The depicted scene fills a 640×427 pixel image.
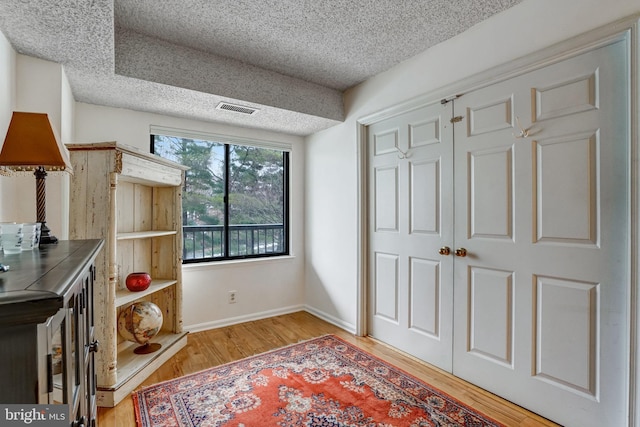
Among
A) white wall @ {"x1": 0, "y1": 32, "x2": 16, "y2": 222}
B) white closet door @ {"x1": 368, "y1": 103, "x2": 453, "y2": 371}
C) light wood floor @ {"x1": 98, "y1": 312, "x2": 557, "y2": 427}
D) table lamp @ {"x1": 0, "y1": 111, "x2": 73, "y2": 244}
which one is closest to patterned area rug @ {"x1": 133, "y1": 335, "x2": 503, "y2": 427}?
light wood floor @ {"x1": 98, "y1": 312, "x2": 557, "y2": 427}

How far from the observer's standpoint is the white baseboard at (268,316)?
10.7ft

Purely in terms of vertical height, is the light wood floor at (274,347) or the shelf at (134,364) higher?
the shelf at (134,364)

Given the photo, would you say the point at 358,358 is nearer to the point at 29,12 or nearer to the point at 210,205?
the point at 210,205

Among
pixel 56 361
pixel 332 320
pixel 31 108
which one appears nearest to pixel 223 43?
pixel 31 108

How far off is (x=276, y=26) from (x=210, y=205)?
6.49 feet

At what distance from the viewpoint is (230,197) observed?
141 inches

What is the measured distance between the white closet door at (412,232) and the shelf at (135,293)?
188cm

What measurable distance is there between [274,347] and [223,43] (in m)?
2.56

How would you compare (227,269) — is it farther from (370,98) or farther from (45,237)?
(370,98)

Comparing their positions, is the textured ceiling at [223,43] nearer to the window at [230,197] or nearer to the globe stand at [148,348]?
the window at [230,197]

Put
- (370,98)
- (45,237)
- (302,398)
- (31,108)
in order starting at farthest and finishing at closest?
(370,98)
(302,398)
(31,108)
(45,237)

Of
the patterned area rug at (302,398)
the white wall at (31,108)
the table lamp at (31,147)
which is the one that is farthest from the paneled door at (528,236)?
the white wall at (31,108)

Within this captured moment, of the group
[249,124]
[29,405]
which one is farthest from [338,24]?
[29,405]

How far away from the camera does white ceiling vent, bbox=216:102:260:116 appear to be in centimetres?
280
